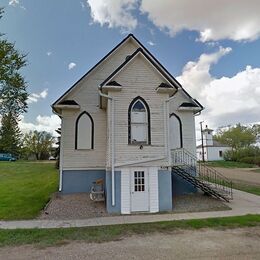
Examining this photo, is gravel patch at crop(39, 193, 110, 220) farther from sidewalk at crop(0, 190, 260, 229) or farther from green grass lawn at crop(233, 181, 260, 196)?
green grass lawn at crop(233, 181, 260, 196)

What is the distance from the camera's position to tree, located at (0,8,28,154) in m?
10.2

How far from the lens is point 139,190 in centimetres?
1115

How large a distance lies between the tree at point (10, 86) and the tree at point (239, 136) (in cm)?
5922

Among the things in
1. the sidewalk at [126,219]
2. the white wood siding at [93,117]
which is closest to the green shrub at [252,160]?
the sidewalk at [126,219]

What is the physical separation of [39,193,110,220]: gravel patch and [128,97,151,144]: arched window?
3.44 meters

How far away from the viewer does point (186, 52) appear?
1952cm

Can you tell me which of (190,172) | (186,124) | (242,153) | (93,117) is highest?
(93,117)

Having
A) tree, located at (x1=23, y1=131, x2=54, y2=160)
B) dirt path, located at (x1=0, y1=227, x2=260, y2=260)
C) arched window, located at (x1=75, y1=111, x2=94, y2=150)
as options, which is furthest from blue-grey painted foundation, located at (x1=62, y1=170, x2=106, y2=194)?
tree, located at (x1=23, y1=131, x2=54, y2=160)

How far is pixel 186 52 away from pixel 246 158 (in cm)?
3660

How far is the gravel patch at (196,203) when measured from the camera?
11.3 meters

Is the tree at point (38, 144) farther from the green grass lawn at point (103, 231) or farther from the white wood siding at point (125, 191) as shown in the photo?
the green grass lawn at point (103, 231)

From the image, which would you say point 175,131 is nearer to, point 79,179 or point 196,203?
point 196,203

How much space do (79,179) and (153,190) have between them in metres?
5.49

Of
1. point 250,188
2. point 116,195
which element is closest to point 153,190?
point 116,195
